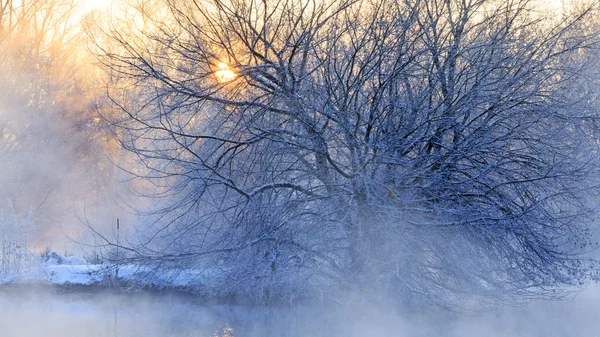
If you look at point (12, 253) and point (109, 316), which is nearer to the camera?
point (109, 316)

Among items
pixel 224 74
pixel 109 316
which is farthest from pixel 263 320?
pixel 224 74

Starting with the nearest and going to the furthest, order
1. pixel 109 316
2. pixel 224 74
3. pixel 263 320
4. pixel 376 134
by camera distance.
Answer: pixel 376 134, pixel 224 74, pixel 263 320, pixel 109 316

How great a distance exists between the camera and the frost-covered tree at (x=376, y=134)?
857cm

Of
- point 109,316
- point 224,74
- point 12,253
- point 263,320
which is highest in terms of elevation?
point 224,74

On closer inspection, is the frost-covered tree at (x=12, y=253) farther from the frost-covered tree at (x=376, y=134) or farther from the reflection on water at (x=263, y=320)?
the frost-covered tree at (x=376, y=134)

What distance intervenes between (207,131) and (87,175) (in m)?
15.5

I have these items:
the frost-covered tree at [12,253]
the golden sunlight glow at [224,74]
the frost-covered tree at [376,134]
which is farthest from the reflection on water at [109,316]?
the golden sunlight glow at [224,74]

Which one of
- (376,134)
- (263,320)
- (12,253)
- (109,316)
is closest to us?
(376,134)

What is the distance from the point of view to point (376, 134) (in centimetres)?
876

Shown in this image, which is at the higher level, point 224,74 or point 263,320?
point 224,74

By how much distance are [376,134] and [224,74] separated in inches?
77.7

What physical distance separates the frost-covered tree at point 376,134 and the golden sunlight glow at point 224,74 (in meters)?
0.03

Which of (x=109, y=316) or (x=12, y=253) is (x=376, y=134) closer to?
(x=109, y=316)

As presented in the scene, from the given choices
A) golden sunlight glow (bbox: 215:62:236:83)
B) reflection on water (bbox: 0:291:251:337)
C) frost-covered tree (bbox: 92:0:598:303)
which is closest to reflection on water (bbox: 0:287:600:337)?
reflection on water (bbox: 0:291:251:337)
